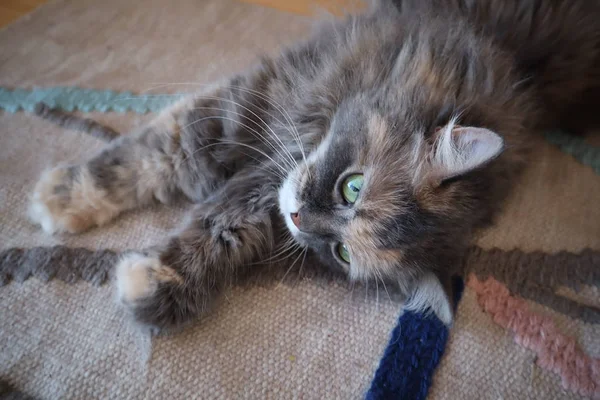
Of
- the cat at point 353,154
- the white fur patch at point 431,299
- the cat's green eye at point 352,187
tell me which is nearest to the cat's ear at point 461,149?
the cat at point 353,154

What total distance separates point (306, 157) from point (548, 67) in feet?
2.77

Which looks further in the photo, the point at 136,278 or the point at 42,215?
the point at 42,215

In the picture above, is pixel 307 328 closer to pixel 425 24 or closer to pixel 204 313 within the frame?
pixel 204 313

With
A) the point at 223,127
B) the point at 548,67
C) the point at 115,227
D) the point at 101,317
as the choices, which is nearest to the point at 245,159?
the point at 223,127

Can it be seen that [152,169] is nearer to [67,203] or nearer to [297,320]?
[67,203]

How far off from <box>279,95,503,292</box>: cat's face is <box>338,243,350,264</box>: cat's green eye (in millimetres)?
15

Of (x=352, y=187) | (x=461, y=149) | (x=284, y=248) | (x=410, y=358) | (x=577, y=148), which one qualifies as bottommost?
(x=410, y=358)

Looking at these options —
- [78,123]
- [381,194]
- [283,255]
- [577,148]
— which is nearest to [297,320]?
[283,255]

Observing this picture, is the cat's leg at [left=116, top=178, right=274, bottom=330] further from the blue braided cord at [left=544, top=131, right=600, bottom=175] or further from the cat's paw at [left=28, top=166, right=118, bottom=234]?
the blue braided cord at [left=544, top=131, right=600, bottom=175]

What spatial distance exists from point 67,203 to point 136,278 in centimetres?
35

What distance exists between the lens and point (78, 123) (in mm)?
1382

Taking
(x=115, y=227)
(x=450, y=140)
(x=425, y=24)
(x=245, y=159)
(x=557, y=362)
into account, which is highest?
(x=425, y=24)

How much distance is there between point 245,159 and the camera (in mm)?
1233

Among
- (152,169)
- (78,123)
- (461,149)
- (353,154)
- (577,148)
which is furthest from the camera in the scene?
(577,148)
